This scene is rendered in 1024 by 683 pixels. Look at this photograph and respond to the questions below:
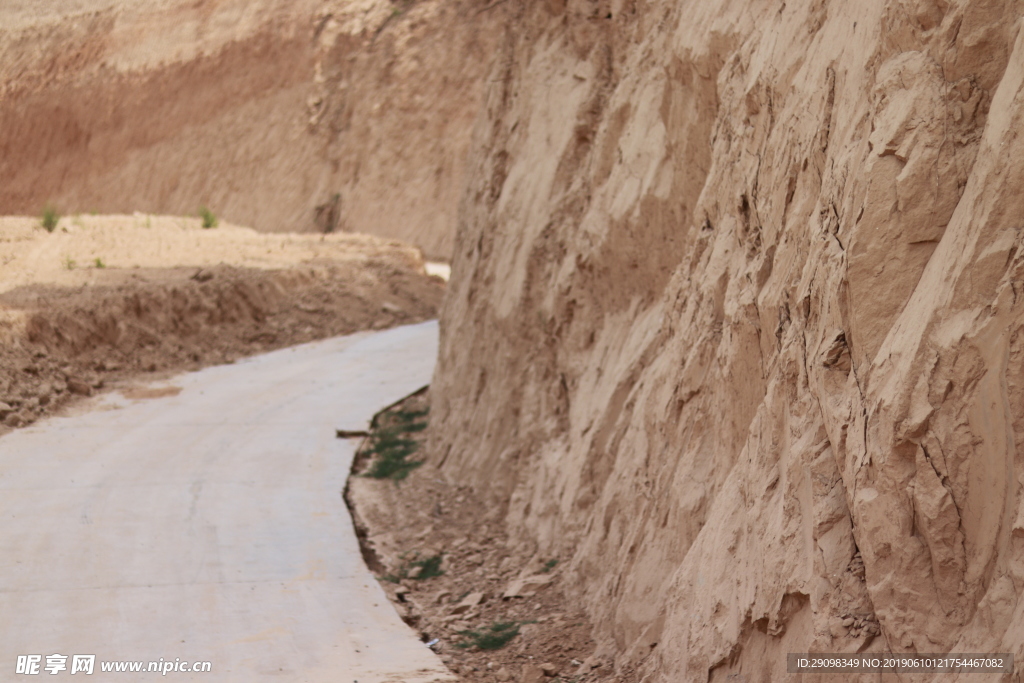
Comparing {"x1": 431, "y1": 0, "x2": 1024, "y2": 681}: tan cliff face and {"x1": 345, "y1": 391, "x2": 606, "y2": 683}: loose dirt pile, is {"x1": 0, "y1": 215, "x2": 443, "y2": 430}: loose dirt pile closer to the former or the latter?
{"x1": 345, "y1": 391, "x2": 606, "y2": 683}: loose dirt pile

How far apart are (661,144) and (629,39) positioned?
178 centimetres

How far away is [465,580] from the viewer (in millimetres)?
8273

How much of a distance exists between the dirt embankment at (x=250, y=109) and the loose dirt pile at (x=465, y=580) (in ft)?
68.7

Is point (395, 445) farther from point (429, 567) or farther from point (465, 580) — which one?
point (465, 580)

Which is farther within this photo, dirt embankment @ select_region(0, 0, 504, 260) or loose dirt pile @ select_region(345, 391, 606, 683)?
dirt embankment @ select_region(0, 0, 504, 260)

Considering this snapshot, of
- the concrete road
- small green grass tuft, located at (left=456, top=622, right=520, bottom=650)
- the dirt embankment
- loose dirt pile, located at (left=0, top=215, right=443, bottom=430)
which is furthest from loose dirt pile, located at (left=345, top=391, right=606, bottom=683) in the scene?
the dirt embankment

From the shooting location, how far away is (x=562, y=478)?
807 centimetres

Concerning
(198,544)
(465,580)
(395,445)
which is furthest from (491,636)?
(395,445)

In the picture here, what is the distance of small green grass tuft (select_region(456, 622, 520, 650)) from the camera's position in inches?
277

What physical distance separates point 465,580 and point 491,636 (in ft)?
3.72

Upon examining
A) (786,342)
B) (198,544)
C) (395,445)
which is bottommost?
(198,544)

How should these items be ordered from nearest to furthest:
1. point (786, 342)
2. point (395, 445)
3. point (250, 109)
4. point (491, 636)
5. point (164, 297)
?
point (786, 342)
point (491, 636)
point (395, 445)
point (164, 297)
point (250, 109)

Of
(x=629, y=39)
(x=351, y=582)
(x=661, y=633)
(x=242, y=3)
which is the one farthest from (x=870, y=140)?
(x=242, y=3)

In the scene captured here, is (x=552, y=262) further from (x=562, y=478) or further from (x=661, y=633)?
(x=661, y=633)
